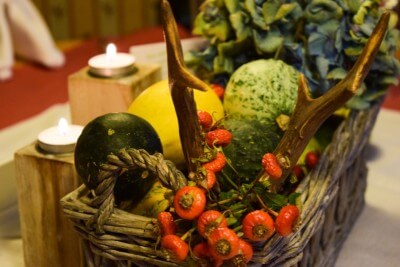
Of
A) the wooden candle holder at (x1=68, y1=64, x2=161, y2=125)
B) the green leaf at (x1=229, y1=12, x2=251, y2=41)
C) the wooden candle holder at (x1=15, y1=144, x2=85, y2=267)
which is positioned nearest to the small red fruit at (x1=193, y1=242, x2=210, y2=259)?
the wooden candle holder at (x1=15, y1=144, x2=85, y2=267)

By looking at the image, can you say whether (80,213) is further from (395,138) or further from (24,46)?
(24,46)

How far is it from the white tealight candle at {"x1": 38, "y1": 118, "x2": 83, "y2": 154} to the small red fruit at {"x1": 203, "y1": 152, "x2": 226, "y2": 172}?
0.73 ft

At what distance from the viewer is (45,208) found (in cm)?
75

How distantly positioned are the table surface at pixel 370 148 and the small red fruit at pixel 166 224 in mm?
345

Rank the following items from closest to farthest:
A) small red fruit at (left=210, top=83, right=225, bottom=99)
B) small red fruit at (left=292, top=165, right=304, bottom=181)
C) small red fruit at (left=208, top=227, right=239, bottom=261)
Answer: small red fruit at (left=208, top=227, right=239, bottom=261)
small red fruit at (left=292, top=165, right=304, bottom=181)
small red fruit at (left=210, top=83, right=225, bottom=99)

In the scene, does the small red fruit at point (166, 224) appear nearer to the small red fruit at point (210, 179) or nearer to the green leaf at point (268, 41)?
the small red fruit at point (210, 179)

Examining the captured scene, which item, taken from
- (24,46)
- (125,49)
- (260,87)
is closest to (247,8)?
(260,87)

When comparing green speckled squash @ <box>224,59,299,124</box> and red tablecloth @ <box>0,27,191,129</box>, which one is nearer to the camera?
green speckled squash @ <box>224,59,299,124</box>

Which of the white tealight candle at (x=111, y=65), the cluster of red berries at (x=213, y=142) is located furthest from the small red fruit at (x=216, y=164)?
the white tealight candle at (x=111, y=65)

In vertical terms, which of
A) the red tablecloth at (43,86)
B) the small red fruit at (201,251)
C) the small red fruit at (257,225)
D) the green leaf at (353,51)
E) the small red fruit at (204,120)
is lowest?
the red tablecloth at (43,86)

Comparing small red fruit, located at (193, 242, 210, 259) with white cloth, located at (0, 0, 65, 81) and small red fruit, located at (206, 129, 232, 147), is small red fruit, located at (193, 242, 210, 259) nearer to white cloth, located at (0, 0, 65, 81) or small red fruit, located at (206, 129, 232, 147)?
small red fruit, located at (206, 129, 232, 147)

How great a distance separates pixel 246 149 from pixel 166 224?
16 centimetres

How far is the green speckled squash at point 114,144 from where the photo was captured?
2.07 ft

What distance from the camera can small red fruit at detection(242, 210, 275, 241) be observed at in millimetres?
524
